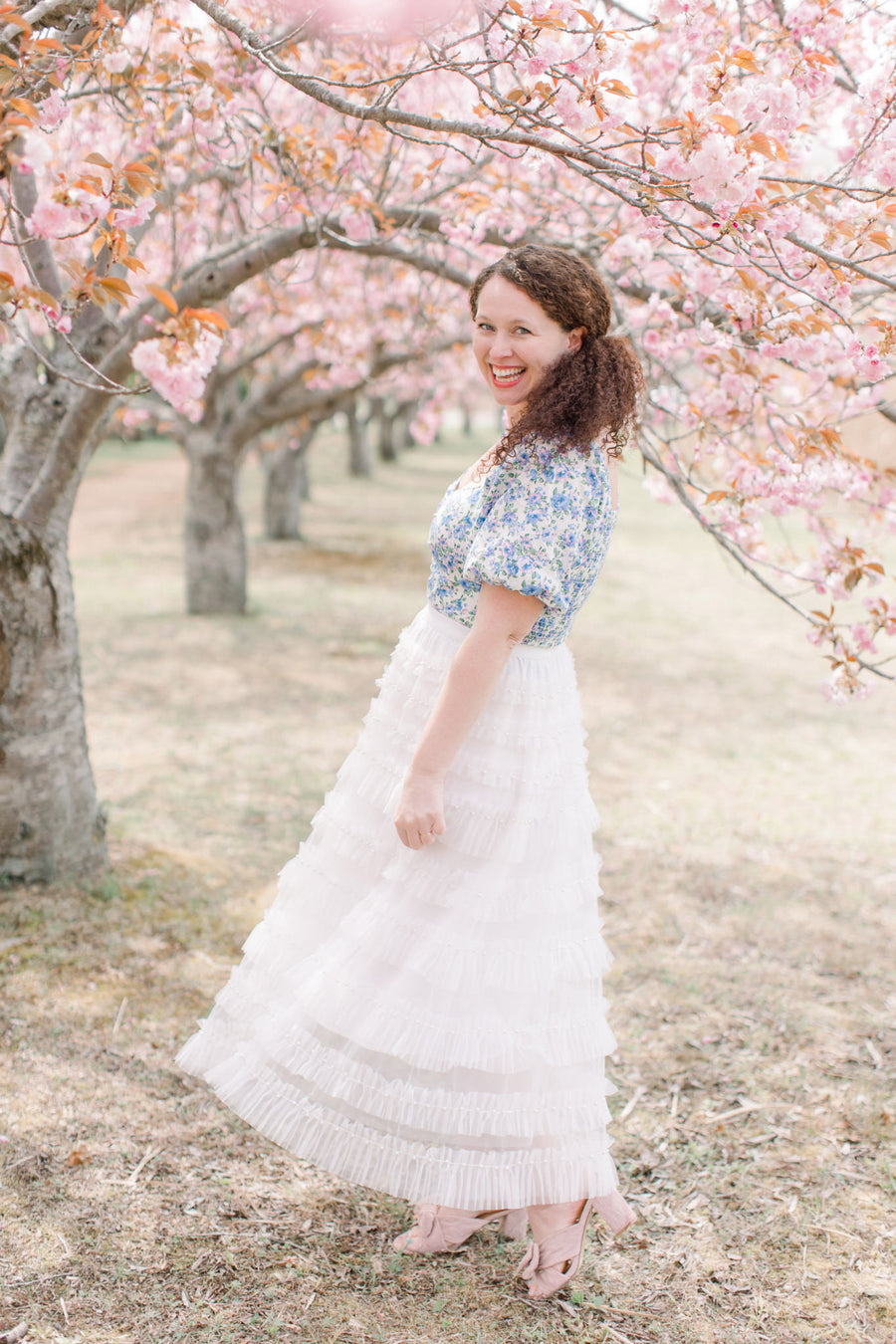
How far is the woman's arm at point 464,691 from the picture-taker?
1.92 meters

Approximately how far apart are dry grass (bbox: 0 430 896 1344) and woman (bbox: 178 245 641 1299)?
383mm

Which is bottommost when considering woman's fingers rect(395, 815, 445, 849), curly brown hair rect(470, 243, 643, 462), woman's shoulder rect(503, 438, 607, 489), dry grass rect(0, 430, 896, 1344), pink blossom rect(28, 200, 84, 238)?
dry grass rect(0, 430, 896, 1344)

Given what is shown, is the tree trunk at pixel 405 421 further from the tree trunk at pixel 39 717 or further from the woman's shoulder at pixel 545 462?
the woman's shoulder at pixel 545 462

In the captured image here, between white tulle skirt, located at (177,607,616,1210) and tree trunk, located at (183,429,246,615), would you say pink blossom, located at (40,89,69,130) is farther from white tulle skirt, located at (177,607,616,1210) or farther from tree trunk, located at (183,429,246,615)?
tree trunk, located at (183,429,246,615)

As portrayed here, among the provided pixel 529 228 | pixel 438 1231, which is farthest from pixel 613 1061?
pixel 529 228

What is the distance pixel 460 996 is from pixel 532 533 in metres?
0.92

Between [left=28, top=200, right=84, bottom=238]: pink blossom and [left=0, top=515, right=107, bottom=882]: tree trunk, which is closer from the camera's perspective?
[left=28, top=200, right=84, bottom=238]: pink blossom

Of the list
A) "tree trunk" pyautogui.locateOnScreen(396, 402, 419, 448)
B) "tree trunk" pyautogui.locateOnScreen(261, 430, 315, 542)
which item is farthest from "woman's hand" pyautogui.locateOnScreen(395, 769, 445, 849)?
"tree trunk" pyautogui.locateOnScreen(396, 402, 419, 448)

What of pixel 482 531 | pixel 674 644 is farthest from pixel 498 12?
pixel 674 644

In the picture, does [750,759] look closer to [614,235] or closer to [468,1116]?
[614,235]

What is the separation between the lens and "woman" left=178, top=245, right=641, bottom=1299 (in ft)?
6.49

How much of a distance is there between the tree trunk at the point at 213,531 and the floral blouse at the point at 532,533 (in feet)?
25.4

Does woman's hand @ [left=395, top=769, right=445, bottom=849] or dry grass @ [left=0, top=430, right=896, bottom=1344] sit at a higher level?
woman's hand @ [left=395, top=769, right=445, bottom=849]

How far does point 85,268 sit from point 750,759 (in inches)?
218
